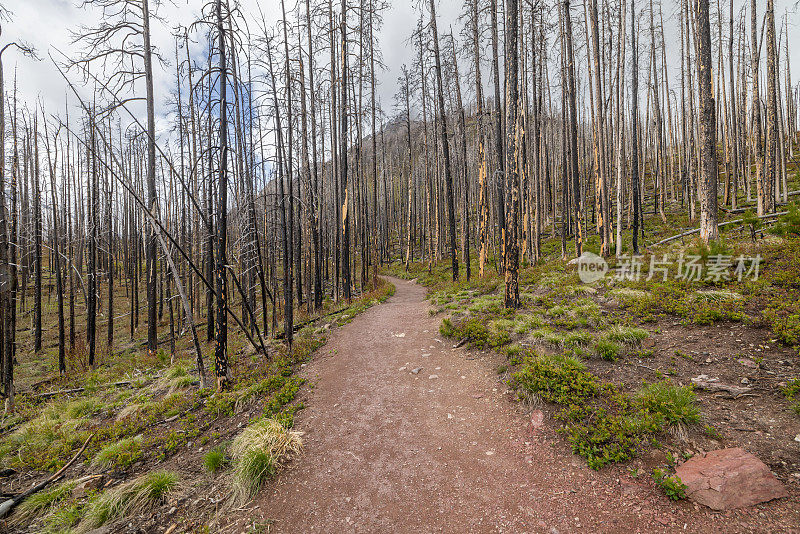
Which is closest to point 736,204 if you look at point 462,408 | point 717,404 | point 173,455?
point 717,404

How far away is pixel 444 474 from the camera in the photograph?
350cm

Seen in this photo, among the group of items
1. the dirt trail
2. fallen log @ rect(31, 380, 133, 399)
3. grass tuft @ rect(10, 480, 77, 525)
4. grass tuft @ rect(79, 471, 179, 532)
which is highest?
the dirt trail

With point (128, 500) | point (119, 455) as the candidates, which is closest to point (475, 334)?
point (128, 500)

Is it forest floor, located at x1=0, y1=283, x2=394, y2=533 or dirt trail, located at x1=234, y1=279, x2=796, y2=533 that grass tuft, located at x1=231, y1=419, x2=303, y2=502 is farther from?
dirt trail, located at x1=234, y1=279, x2=796, y2=533

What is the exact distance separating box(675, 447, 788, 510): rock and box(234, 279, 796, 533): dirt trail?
115 millimetres

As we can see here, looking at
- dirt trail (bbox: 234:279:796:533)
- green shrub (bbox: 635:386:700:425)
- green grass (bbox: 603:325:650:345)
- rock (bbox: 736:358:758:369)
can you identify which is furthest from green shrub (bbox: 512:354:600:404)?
rock (bbox: 736:358:758:369)

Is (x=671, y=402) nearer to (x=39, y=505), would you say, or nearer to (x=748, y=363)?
(x=748, y=363)

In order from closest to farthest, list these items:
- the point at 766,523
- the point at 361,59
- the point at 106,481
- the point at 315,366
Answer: the point at 766,523 → the point at 106,481 → the point at 315,366 → the point at 361,59

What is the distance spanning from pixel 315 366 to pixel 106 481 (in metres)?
3.54

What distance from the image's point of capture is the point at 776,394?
11.6 feet

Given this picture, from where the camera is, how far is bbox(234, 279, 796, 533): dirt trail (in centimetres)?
282

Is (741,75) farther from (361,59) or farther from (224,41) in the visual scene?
(224,41)

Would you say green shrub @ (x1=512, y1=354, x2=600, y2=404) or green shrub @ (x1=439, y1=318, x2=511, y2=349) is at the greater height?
green shrub @ (x1=439, y1=318, x2=511, y2=349)

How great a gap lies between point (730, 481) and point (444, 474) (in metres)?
2.64
